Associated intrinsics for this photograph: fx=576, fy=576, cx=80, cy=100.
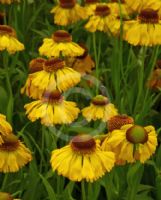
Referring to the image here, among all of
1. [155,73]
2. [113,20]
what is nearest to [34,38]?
[113,20]

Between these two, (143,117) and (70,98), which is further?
(70,98)

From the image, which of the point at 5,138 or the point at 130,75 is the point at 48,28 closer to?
the point at 130,75

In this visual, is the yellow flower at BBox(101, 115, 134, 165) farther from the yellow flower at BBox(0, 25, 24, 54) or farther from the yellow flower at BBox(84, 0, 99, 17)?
the yellow flower at BBox(84, 0, 99, 17)

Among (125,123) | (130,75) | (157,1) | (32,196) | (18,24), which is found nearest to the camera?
(125,123)

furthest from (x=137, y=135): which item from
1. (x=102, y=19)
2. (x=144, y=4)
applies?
(x=102, y=19)

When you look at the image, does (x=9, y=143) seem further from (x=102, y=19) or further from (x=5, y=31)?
(x=102, y=19)

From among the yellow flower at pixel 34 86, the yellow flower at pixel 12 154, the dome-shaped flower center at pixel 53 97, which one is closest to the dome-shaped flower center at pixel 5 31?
the yellow flower at pixel 34 86

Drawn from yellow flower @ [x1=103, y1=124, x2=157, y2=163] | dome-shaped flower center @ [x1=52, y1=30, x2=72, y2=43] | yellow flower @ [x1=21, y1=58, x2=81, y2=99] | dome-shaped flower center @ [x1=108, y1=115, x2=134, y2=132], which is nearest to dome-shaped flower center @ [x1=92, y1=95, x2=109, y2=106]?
yellow flower @ [x1=21, y1=58, x2=81, y2=99]
